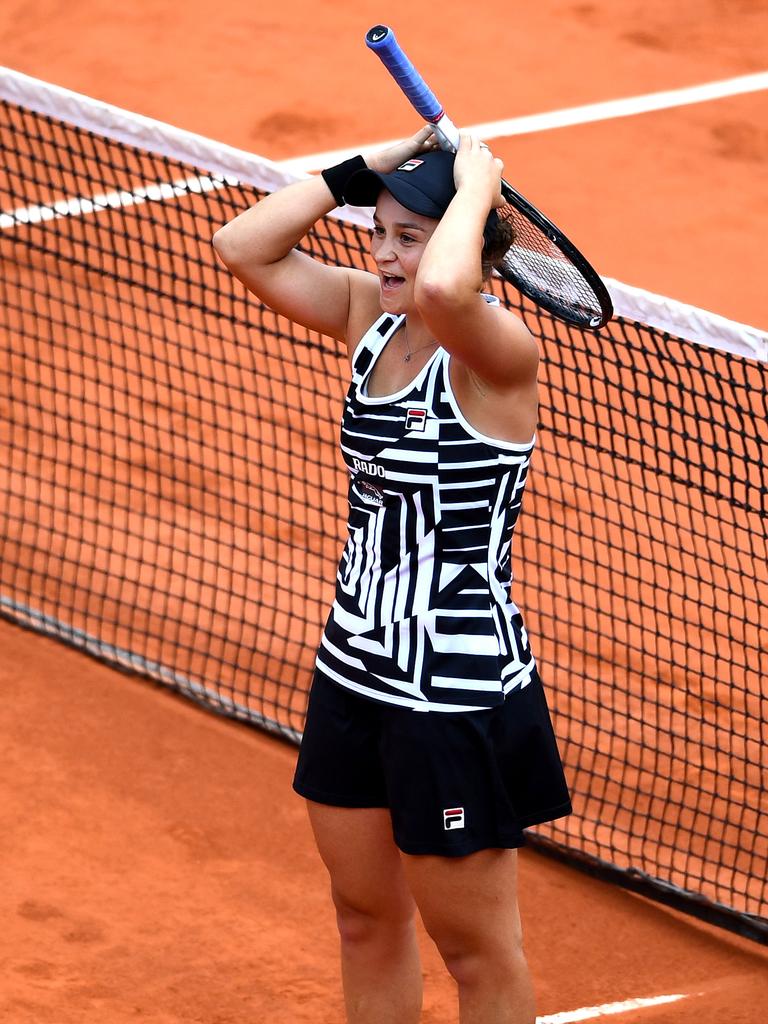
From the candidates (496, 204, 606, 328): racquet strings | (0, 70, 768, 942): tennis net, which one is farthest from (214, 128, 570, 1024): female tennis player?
(0, 70, 768, 942): tennis net

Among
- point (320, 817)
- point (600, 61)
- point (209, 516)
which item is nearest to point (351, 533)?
point (320, 817)

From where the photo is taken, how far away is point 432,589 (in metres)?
3.36

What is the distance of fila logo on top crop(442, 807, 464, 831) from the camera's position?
11.0ft

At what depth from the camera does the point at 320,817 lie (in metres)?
3.57

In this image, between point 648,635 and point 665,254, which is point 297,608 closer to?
point 648,635

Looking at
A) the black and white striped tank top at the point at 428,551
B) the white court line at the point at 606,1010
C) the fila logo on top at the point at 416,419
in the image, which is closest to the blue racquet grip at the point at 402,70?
the black and white striped tank top at the point at 428,551

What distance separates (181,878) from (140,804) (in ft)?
1.40

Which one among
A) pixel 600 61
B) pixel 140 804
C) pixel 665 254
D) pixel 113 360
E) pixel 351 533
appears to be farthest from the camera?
pixel 600 61

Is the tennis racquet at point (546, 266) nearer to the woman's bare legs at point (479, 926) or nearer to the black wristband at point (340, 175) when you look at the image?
the black wristband at point (340, 175)

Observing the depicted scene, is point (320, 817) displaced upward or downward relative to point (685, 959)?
upward

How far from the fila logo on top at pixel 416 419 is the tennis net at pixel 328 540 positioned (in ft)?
5.96

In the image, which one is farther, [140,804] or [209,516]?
[209,516]

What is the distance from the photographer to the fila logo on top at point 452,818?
336 cm

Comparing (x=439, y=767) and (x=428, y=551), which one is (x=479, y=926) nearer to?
(x=439, y=767)
